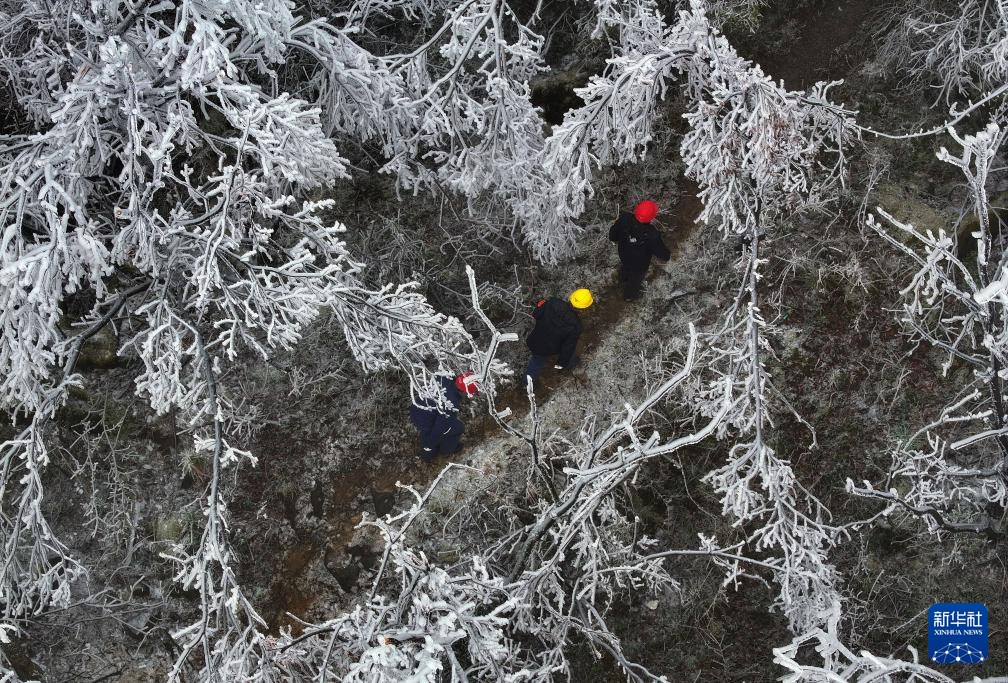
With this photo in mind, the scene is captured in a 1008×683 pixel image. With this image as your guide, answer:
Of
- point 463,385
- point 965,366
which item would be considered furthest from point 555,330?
point 965,366

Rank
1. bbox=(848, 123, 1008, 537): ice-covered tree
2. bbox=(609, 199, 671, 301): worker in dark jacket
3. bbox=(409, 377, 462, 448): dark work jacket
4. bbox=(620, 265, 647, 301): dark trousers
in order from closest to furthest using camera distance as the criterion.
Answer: bbox=(848, 123, 1008, 537): ice-covered tree
bbox=(409, 377, 462, 448): dark work jacket
bbox=(609, 199, 671, 301): worker in dark jacket
bbox=(620, 265, 647, 301): dark trousers

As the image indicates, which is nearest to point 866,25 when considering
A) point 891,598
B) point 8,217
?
point 891,598

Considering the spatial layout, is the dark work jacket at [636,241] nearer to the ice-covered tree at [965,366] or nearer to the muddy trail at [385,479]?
the muddy trail at [385,479]

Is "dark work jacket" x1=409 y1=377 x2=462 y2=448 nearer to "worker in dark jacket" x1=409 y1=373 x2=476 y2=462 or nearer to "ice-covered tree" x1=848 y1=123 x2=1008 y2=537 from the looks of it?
"worker in dark jacket" x1=409 y1=373 x2=476 y2=462

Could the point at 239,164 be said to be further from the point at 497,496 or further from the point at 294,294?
the point at 497,496

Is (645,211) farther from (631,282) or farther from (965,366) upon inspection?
(965,366)

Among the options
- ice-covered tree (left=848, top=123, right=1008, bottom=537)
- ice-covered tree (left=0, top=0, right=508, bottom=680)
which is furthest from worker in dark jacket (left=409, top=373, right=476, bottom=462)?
ice-covered tree (left=848, top=123, right=1008, bottom=537)

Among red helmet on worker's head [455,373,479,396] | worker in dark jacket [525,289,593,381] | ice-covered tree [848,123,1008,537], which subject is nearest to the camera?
ice-covered tree [848,123,1008,537]

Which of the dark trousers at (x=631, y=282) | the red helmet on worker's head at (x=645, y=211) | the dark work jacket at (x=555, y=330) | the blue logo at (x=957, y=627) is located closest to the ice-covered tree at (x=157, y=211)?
the dark work jacket at (x=555, y=330)
